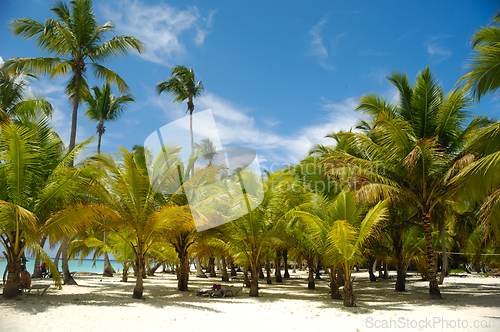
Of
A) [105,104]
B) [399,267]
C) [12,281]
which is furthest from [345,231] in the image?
[105,104]

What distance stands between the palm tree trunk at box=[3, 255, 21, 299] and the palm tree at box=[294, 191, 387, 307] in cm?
889

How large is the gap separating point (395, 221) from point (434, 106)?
538 cm

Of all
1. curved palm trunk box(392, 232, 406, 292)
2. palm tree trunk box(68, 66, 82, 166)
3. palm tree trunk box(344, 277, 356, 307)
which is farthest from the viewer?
curved palm trunk box(392, 232, 406, 292)

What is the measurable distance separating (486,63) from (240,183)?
9.40m

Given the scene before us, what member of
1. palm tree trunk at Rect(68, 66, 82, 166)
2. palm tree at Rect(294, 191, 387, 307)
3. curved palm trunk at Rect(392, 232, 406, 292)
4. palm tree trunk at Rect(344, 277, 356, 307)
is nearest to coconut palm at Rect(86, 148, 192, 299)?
palm tree trunk at Rect(68, 66, 82, 166)

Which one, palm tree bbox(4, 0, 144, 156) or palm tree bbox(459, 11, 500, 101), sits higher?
palm tree bbox(4, 0, 144, 156)

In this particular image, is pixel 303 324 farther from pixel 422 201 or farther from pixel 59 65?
pixel 59 65

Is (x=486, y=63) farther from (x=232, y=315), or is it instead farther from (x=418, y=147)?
(x=232, y=315)

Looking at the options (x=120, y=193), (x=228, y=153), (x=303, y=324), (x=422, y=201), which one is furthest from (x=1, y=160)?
(x=422, y=201)

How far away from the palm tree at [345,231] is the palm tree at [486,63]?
4121 millimetres

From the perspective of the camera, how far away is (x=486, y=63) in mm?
7445

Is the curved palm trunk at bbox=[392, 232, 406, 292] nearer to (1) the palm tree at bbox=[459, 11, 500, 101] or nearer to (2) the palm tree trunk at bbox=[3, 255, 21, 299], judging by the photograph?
(1) the palm tree at bbox=[459, 11, 500, 101]

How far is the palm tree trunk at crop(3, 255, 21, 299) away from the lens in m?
9.41

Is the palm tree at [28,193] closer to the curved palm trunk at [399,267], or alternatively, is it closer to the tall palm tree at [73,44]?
the tall palm tree at [73,44]
